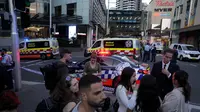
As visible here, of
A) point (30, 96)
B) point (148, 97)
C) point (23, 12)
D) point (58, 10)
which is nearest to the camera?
point (148, 97)

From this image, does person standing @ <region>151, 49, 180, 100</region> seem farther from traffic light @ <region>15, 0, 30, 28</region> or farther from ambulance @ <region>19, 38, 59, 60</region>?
ambulance @ <region>19, 38, 59, 60</region>

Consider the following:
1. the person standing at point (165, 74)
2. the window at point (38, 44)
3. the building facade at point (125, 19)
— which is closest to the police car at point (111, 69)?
the person standing at point (165, 74)

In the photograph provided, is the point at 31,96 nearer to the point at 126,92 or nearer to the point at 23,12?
the point at 23,12

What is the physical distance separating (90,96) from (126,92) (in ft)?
3.63

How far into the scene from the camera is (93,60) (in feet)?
16.4

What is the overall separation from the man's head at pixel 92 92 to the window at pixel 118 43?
13.7m

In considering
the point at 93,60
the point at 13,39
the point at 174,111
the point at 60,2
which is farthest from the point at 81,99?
the point at 60,2

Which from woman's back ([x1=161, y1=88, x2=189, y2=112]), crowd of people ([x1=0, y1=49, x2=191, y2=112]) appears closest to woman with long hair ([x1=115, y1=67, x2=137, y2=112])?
crowd of people ([x1=0, y1=49, x2=191, y2=112])

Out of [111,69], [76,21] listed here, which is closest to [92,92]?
[111,69]

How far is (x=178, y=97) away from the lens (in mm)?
2287

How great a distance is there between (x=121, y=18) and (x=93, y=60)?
4428 inches

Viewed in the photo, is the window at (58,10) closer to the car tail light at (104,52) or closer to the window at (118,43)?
the window at (118,43)

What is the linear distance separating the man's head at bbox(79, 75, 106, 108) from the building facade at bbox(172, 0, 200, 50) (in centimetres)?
2472

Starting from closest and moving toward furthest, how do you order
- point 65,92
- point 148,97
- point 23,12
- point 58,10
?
point 148,97
point 65,92
point 23,12
point 58,10
